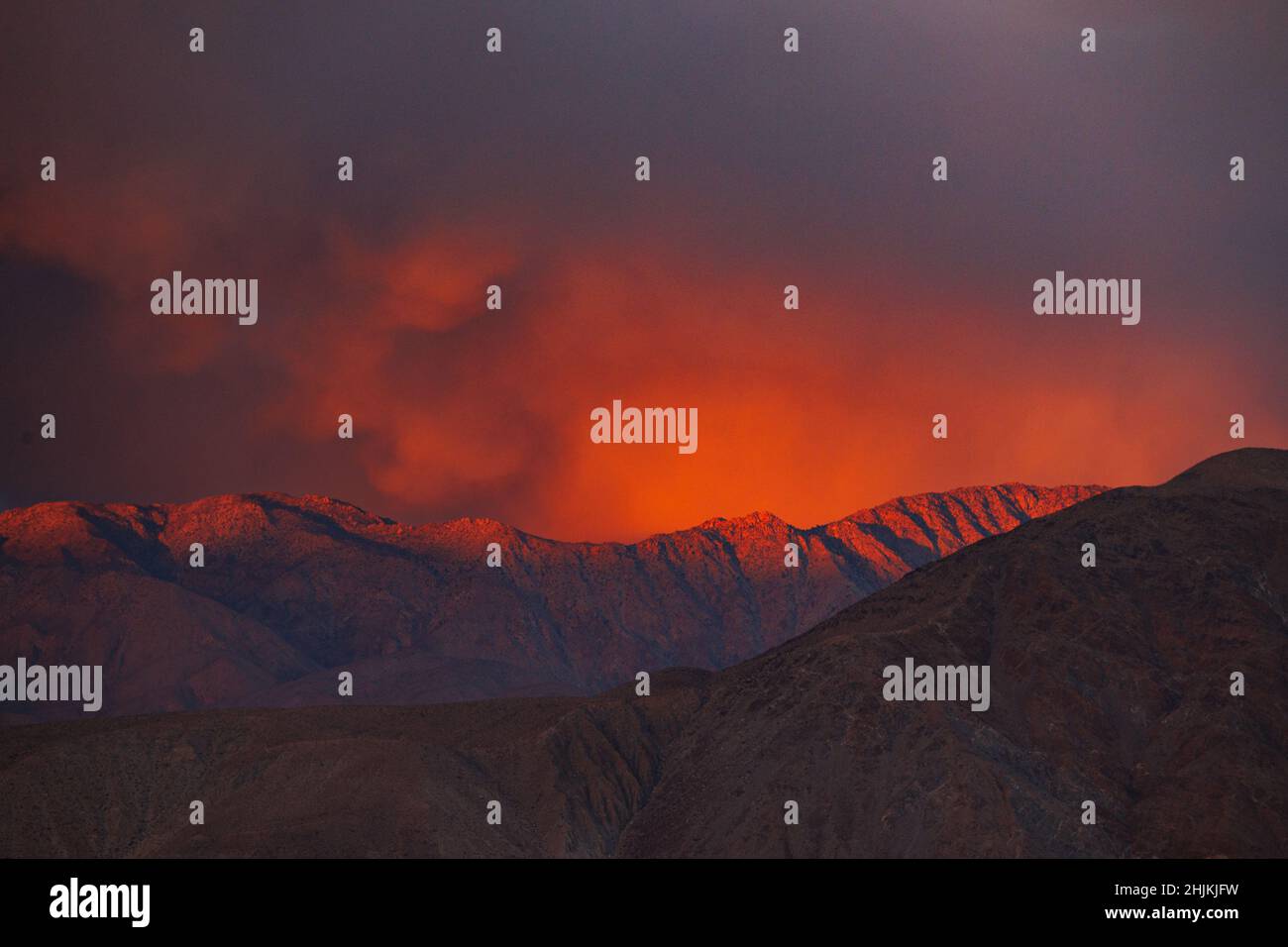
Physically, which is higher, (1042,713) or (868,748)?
(1042,713)

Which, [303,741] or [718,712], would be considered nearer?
[303,741]

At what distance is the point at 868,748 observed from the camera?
4742 inches

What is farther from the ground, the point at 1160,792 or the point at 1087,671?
the point at 1087,671

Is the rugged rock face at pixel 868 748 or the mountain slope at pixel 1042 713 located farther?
the mountain slope at pixel 1042 713

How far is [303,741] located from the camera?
415 feet

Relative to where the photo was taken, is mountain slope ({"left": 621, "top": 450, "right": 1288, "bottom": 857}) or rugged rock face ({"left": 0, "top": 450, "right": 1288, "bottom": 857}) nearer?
rugged rock face ({"left": 0, "top": 450, "right": 1288, "bottom": 857})

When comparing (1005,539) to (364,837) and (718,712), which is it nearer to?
(718,712)

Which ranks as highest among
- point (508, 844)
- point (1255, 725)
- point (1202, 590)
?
point (1202, 590)

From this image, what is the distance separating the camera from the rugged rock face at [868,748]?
366ft

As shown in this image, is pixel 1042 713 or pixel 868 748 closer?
pixel 868 748

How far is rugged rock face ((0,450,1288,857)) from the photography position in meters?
112
